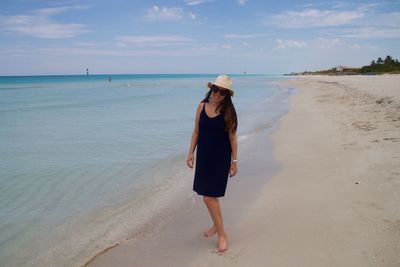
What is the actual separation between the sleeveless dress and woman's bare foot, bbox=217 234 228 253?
0.49 metres

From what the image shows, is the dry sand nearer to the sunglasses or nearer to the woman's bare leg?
the woman's bare leg

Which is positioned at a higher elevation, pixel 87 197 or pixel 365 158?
pixel 365 158

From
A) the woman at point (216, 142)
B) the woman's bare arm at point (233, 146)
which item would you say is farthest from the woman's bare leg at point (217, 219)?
the woman's bare arm at point (233, 146)

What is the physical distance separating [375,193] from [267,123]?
849cm

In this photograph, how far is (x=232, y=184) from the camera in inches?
240

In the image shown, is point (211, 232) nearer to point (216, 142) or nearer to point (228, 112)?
point (216, 142)

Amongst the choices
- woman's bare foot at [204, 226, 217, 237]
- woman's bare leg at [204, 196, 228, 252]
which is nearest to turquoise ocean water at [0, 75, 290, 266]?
woman's bare foot at [204, 226, 217, 237]

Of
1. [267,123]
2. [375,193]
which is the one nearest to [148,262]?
[375,193]

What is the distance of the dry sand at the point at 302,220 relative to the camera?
362 cm

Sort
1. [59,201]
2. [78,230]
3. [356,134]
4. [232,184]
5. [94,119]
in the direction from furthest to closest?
1. [94,119]
2. [356,134]
3. [232,184]
4. [59,201]
5. [78,230]

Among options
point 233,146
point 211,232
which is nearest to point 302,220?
point 211,232

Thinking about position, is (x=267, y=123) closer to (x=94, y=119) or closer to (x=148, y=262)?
(x=94, y=119)

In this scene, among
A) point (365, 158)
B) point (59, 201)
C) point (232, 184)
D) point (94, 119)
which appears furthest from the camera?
point (94, 119)

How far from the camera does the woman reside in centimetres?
369
